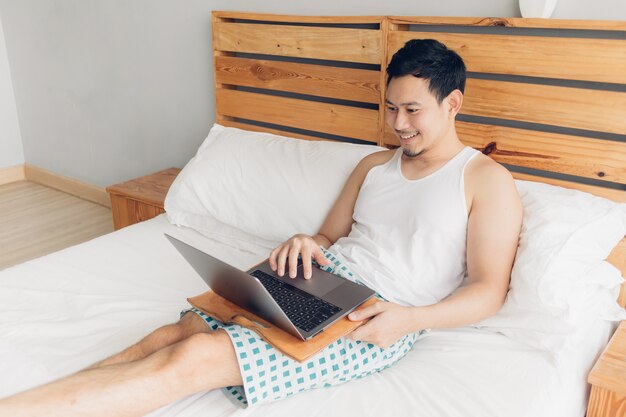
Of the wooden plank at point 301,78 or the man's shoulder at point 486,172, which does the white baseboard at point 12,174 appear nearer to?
the wooden plank at point 301,78

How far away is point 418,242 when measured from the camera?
1.47 m

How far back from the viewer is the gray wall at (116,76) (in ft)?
8.51

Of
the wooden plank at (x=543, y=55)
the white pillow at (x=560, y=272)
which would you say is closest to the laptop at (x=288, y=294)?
the white pillow at (x=560, y=272)

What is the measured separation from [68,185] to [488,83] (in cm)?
276

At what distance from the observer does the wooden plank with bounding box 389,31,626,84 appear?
1546 mm

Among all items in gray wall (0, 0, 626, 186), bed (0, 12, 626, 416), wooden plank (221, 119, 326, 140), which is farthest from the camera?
gray wall (0, 0, 626, 186)

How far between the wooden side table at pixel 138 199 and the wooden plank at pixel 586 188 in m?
1.34

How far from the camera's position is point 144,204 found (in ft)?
7.71

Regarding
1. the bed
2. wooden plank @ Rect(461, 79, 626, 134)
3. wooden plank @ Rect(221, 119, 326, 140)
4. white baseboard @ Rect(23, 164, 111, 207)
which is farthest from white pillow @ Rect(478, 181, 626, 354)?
white baseboard @ Rect(23, 164, 111, 207)

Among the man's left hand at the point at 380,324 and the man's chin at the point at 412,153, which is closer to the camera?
Result: the man's left hand at the point at 380,324

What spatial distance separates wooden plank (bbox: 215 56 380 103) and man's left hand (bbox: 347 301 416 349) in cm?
96

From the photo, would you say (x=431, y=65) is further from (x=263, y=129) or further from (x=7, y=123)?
(x=7, y=123)

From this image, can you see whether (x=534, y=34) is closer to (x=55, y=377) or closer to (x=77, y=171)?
(x=55, y=377)

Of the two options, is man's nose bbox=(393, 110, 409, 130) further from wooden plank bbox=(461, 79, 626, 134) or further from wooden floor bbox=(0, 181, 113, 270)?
wooden floor bbox=(0, 181, 113, 270)
